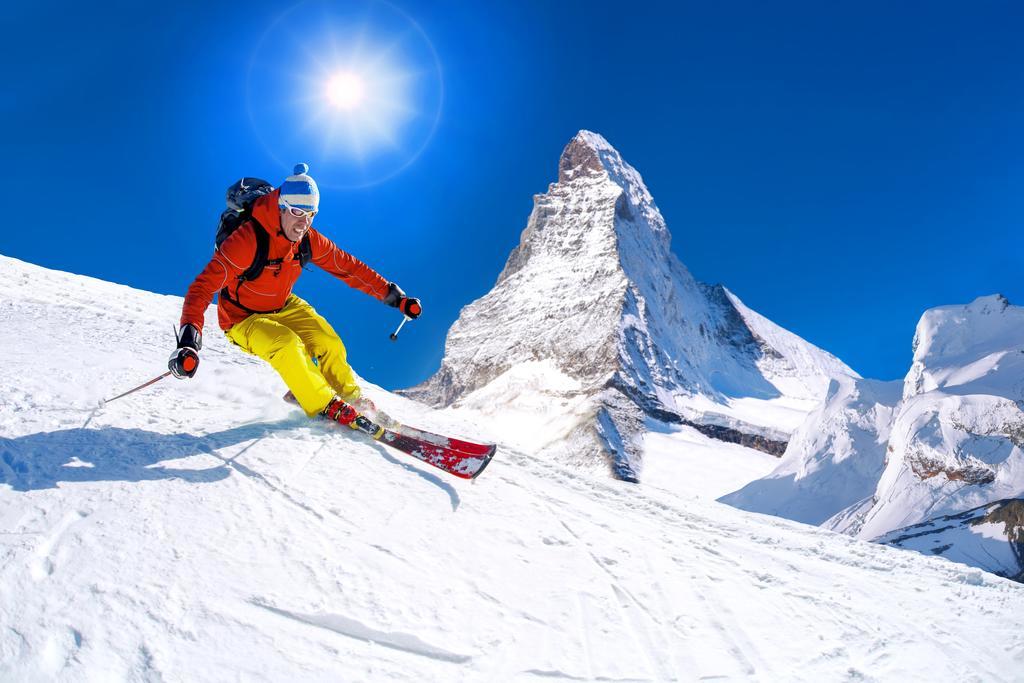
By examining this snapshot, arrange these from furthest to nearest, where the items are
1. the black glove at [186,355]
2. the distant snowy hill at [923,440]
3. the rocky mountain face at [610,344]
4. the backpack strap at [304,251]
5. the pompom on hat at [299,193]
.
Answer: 1. the rocky mountain face at [610,344]
2. the distant snowy hill at [923,440]
3. the backpack strap at [304,251]
4. the pompom on hat at [299,193]
5. the black glove at [186,355]

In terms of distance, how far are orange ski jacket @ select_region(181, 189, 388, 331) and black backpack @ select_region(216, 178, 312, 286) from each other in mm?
42

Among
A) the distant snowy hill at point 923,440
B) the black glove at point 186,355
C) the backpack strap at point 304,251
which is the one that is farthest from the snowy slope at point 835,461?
the black glove at point 186,355

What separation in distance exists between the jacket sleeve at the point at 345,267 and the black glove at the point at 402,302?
0.20 feet

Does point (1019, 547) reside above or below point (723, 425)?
below

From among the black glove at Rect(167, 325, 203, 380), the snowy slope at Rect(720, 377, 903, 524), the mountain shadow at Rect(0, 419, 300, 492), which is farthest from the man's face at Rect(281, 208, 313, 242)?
the snowy slope at Rect(720, 377, 903, 524)

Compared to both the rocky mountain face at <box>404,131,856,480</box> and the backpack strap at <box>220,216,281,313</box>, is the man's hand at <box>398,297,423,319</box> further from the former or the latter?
the rocky mountain face at <box>404,131,856,480</box>

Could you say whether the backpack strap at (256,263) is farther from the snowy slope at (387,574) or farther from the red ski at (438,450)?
the red ski at (438,450)

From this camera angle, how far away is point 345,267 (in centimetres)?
711

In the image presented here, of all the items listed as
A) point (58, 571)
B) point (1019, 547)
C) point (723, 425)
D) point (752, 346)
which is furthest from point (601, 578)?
point (752, 346)

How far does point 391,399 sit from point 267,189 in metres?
3.25

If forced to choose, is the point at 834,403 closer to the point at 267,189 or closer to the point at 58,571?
the point at 267,189

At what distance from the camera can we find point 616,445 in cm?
7656

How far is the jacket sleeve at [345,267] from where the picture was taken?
265 inches

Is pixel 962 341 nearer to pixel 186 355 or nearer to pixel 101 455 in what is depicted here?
pixel 186 355
